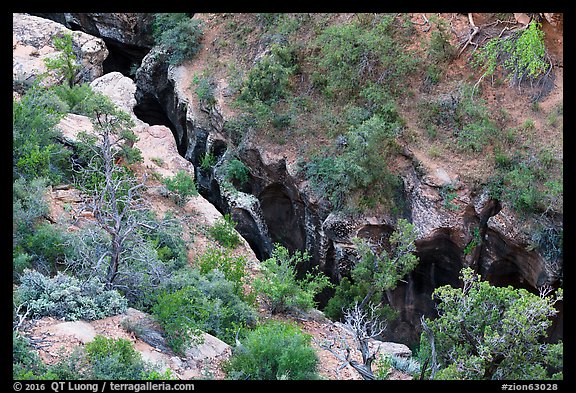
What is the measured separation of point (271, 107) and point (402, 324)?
7.89 metres

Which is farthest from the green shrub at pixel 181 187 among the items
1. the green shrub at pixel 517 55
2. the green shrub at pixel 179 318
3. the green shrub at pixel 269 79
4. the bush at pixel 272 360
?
the green shrub at pixel 517 55

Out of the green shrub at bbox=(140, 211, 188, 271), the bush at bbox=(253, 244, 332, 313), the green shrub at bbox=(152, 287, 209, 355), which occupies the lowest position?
the green shrub at bbox=(152, 287, 209, 355)

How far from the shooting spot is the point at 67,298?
34.1 ft

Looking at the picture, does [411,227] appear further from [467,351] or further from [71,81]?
[71,81]

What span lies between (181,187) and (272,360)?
22.7ft

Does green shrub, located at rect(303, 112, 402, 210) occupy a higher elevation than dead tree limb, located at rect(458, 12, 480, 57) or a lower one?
lower

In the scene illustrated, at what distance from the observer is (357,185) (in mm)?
17234

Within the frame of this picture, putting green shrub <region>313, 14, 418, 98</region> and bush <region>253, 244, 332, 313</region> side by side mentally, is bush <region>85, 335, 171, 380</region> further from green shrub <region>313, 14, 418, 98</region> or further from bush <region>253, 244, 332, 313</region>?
green shrub <region>313, 14, 418, 98</region>

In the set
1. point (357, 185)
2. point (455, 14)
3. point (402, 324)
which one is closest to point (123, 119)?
point (357, 185)

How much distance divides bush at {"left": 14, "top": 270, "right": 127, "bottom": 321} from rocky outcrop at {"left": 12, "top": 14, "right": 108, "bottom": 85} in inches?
390

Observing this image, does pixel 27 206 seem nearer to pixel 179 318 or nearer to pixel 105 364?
pixel 179 318

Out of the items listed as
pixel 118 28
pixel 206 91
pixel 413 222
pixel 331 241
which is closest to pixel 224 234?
pixel 331 241

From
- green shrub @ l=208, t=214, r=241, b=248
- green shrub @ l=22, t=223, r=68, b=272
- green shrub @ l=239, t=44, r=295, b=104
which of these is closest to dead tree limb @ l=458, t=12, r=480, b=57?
green shrub @ l=239, t=44, r=295, b=104

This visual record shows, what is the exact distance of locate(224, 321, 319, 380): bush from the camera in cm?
1054
